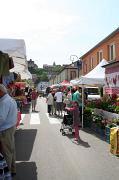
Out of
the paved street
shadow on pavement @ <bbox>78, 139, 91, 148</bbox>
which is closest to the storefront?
the paved street

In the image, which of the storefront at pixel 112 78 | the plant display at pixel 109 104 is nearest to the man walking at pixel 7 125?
the plant display at pixel 109 104

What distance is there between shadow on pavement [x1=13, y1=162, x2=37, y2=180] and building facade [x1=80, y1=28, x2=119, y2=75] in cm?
1980

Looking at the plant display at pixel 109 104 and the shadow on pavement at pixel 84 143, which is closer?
the shadow on pavement at pixel 84 143

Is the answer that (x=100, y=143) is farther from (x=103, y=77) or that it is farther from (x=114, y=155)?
(x=103, y=77)

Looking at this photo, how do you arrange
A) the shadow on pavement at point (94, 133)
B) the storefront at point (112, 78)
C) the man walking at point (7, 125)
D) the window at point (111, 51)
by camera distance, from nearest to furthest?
the man walking at point (7, 125) < the shadow on pavement at point (94, 133) < the storefront at point (112, 78) < the window at point (111, 51)

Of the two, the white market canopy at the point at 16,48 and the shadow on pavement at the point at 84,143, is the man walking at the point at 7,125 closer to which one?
the shadow on pavement at the point at 84,143

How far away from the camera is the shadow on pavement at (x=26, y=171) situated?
7.34m

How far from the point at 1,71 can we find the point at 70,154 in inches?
116

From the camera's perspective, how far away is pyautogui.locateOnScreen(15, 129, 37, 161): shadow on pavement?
9636 mm

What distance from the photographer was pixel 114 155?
9617 mm

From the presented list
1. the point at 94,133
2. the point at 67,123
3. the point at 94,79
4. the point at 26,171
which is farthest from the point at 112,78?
the point at 26,171

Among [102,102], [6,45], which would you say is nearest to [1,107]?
[102,102]

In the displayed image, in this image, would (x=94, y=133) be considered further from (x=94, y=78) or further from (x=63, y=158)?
(x=63, y=158)

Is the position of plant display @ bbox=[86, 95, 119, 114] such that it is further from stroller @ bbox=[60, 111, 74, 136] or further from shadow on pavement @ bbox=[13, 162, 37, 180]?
shadow on pavement @ bbox=[13, 162, 37, 180]
